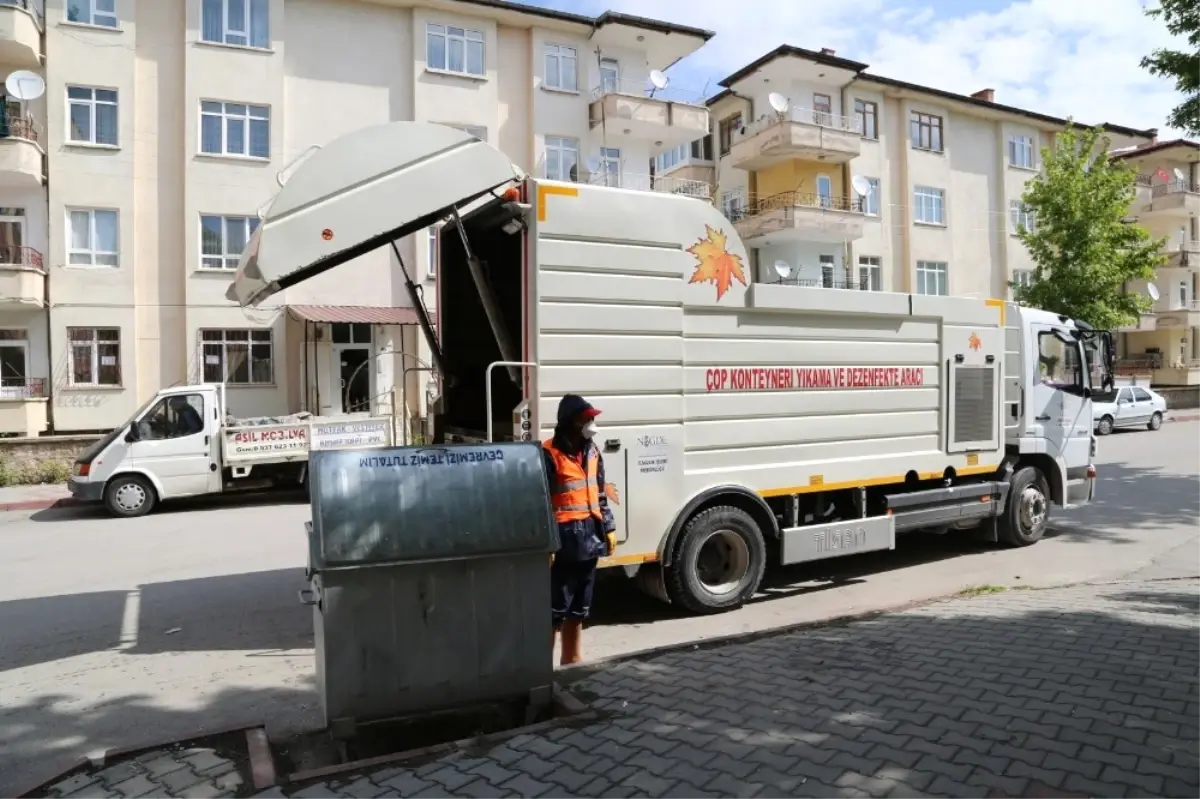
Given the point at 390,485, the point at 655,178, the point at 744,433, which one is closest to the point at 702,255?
the point at 744,433

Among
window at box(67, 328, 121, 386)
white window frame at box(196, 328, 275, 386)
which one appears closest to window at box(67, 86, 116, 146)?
window at box(67, 328, 121, 386)

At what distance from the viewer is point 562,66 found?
24656 millimetres

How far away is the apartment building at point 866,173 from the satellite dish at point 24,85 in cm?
2054

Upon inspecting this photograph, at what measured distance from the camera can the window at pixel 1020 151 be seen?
34562mm

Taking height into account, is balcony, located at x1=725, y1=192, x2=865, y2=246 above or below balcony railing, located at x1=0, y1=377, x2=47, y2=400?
above

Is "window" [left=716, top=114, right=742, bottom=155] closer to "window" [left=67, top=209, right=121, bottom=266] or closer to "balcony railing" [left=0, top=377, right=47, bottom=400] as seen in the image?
"window" [left=67, top=209, right=121, bottom=266]

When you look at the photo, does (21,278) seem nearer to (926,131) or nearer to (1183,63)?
(1183,63)

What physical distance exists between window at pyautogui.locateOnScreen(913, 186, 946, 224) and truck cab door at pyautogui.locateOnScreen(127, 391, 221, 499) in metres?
27.3

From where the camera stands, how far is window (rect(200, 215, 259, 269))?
21000mm

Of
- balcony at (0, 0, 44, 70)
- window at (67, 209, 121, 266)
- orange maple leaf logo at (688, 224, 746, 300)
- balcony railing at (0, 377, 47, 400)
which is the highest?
balcony at (0, 0, 44, 70)

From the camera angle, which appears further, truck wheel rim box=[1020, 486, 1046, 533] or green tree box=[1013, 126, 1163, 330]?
green tree box=[1013, 126, 1163, 330]

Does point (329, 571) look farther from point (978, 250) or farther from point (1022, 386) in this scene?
point (978, 250)

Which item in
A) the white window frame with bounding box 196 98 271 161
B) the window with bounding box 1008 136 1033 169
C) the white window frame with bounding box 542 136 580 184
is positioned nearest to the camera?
the white window frame with bounding box 196 98 271 161

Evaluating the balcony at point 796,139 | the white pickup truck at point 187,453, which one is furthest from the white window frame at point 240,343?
the balcony at point 796,139
